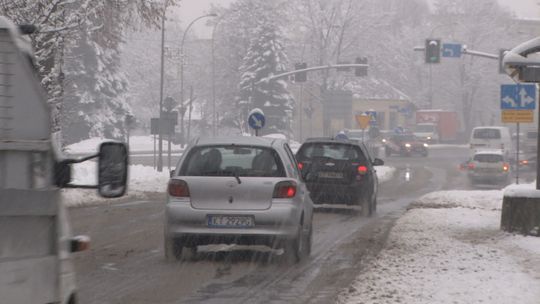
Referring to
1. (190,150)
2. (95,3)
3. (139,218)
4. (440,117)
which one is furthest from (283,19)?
(190,150)

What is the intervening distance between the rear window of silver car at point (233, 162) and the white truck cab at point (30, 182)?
24.7 feet

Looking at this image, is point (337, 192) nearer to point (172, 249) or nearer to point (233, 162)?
point (233, 162)

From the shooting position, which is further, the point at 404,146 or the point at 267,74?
the point at 267,74

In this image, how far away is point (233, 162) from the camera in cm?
1291

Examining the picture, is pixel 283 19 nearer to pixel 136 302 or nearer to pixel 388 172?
pixel 388 172

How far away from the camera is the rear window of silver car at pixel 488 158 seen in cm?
4278

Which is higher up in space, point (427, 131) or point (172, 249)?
point (427, 131)

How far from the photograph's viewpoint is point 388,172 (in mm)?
48375

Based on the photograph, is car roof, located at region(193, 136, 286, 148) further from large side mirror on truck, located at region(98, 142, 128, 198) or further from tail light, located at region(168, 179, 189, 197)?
large side mirror on truck, located at region(98, 142, 128, 198)

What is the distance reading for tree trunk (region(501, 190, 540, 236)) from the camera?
16227mm

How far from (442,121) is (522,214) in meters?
76.7

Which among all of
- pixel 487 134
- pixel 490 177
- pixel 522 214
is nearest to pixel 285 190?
pixel 522 214

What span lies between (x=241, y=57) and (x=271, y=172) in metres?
75.2

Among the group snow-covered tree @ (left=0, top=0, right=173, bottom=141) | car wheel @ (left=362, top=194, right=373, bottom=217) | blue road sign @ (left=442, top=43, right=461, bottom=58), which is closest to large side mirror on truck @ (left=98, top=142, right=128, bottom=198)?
snow-covered tree @ (left=0, top=0, right=173, bottom=141)
